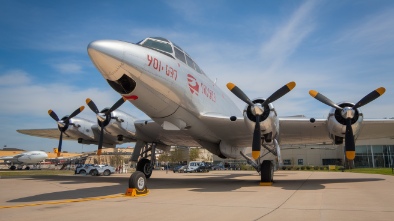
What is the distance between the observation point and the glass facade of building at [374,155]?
57719 millimetres

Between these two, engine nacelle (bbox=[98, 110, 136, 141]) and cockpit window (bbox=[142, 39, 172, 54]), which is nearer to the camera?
cockpit window (bbox=[142, 39, 172, 54])

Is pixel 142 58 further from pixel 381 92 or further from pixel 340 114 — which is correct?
pixel 381 92

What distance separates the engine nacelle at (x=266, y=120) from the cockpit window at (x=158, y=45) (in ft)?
13.7

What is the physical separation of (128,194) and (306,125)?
9.21 meters

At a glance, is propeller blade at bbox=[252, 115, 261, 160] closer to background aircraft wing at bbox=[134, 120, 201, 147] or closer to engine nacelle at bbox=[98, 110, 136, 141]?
background aircraft wing at bbox=[134, 120, 201, 147]

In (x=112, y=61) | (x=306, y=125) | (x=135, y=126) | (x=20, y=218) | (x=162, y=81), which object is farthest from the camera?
(x=135, y=126)

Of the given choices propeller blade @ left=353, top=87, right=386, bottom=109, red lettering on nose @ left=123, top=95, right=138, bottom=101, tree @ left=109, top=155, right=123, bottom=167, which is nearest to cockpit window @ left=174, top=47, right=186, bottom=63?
red lettering on nose @ left=123, top=95, right=138, bottom=101

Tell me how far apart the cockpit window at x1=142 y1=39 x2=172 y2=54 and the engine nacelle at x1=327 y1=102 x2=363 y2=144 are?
7572 mm

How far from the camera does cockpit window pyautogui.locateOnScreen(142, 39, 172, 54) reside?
38.2ft

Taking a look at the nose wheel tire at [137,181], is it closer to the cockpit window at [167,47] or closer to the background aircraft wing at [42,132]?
the cockpit window at [167,47]

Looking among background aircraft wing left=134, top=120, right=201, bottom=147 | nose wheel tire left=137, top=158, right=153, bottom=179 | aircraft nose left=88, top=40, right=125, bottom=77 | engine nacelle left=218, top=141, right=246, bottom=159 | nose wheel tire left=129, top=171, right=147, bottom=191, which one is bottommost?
nose wheel tire left=129, top=171, right=147, bottom=191

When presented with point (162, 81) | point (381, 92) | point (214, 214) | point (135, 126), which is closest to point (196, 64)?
point (162, 81)

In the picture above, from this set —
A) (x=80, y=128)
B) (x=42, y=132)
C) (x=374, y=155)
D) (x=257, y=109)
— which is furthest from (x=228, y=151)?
(x=374, y=155)

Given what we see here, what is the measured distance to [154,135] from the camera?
1805 cm
